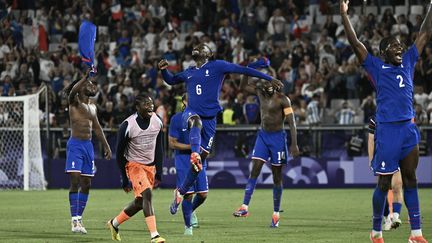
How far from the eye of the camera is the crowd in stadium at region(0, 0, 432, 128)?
31.4m

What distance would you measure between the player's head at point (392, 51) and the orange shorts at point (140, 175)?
373cm

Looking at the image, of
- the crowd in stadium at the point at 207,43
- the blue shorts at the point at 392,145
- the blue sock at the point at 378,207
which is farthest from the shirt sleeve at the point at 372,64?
the crowd in stadium at the point at 207,43

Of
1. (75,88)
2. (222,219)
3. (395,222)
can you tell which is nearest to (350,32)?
(395,222)

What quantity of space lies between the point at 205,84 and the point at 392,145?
4238 millimetres

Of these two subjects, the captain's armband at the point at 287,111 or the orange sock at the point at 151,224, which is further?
the captain's armband at the point at 287,111

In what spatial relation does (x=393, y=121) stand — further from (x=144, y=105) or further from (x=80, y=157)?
(x=80, y=157)

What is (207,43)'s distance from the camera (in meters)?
34.0

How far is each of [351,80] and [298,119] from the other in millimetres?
2319

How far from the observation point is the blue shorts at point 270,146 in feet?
60.7

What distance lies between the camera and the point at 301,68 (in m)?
32.5

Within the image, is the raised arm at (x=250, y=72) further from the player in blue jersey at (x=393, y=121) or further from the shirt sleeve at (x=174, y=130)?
the player in blue jersey at (x=393, y=121)

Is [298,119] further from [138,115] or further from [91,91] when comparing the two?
[138,115]

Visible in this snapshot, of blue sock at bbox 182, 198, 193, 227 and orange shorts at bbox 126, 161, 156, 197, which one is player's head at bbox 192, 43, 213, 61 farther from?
orange shorts at bbox 126, 161, 156, 197

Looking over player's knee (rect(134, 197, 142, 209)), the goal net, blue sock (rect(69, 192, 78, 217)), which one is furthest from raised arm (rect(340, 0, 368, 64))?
the goal net
